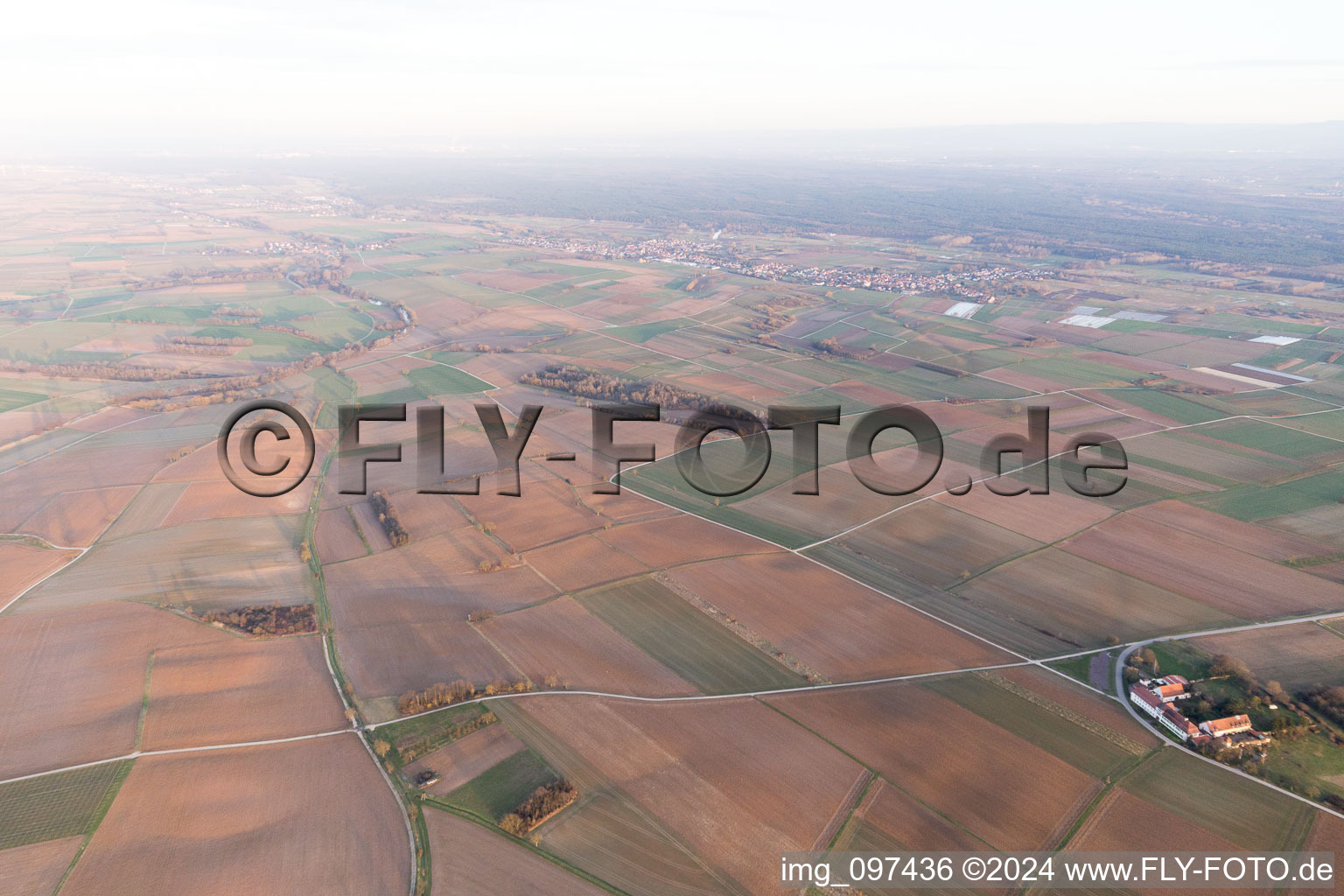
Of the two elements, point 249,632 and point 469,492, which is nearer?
point 249,632

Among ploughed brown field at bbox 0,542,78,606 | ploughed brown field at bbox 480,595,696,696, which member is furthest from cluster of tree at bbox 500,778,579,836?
ploughed brown field at bbox 0,542,78,606

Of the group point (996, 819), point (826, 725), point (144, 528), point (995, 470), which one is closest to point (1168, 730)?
point (996, 819)

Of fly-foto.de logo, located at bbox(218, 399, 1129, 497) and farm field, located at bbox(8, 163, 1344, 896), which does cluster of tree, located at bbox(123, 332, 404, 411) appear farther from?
fly-foto.de logo, located at bbox(218, 399, 1129, 497)

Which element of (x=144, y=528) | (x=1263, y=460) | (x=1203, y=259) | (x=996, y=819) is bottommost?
(x=996, y=819)

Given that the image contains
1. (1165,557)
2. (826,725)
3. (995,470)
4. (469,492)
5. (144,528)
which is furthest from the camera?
(995,470)

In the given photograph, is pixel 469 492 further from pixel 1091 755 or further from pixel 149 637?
pixel 1091 755

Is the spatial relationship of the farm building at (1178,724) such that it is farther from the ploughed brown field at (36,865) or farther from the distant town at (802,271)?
the distant town at (802,271)

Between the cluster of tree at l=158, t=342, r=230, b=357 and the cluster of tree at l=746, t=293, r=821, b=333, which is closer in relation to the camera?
the cluster of tree at l=158, t=342, r=230, b=357
